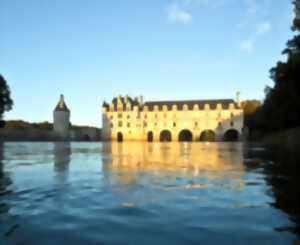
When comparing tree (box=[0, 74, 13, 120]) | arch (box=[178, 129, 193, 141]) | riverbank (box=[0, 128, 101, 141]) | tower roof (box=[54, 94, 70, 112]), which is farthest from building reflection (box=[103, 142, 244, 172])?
arch (box=[178, 129, 193, 141])

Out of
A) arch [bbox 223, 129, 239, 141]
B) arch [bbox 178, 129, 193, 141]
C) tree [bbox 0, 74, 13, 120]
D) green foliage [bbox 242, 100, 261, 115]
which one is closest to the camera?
tree [bbox 0, 74, 13, 120]

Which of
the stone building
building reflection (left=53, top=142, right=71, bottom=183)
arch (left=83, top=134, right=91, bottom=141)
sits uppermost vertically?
→ the stone building

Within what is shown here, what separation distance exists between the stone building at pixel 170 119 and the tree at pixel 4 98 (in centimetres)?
3131

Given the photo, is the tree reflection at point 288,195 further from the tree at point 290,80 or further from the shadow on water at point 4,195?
the tree at point 290,80

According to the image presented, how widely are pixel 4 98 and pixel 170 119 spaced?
141ft

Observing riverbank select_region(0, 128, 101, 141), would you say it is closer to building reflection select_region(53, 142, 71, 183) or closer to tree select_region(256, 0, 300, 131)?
building reflection select_region(53, 142, 71, 183)

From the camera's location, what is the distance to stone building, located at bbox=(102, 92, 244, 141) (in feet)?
220

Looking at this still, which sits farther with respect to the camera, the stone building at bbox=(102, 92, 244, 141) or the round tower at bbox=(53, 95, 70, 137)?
the round tower at bbox=(53, 95, 70, 137)

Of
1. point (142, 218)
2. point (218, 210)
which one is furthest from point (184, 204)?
point (142, 218)

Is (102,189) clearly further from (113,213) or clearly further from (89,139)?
(89,139)

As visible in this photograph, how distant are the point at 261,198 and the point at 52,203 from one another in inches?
→ 169

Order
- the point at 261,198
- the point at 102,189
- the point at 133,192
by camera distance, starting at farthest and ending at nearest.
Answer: the point at 102,189 → the point at 133,192 → the point at 261,198

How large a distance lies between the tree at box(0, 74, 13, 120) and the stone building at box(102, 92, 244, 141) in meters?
31.3

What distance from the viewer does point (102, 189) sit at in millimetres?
5781
